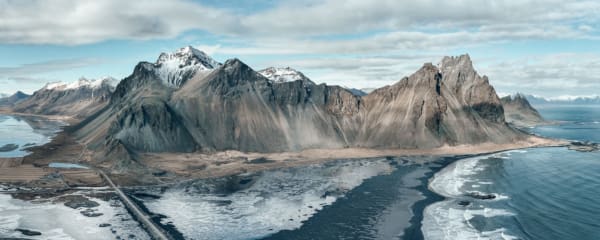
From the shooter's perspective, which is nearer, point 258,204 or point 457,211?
point 457,211

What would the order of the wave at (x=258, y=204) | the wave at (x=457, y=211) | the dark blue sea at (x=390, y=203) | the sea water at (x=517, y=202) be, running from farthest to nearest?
1. the wave at (x=258, y=204)
2. the dark blue sea at (x=390, y=203)
3. the sea water at (x=517, y=202)
4. the wave at (x=457, y=211)

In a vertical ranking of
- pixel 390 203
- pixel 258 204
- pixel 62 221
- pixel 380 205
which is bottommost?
pixel 62 221

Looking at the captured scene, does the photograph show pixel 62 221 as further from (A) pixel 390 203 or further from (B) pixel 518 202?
(B) pixel 518 202

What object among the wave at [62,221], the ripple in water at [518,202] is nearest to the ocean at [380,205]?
the ripple in water at [518,202]

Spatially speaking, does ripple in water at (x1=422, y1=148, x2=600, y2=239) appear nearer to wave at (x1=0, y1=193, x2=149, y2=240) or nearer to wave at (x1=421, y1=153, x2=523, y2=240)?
wave at (x1=421, y1=153, x2=523, y2=240)

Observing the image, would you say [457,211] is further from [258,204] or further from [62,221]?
[62,221]

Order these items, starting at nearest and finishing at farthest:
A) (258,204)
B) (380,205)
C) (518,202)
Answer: (380,205), (518,202), (258,204)

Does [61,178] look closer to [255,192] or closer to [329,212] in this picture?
[255,192]

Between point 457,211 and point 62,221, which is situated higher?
point 457,211

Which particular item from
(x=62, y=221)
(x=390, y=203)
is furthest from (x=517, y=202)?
(x=62, y=221)

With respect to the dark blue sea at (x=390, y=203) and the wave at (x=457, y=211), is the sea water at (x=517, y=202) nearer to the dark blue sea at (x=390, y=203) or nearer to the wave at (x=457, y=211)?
the wave at (x=457, y=211)

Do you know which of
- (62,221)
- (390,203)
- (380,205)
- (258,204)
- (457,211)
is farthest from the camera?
(258,204)

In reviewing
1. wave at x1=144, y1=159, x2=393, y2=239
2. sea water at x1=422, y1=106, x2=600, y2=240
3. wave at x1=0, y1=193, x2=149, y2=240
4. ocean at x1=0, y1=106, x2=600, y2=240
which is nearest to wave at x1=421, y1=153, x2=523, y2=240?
sea water at x1=422, y1=106, x2=600, y2=240
